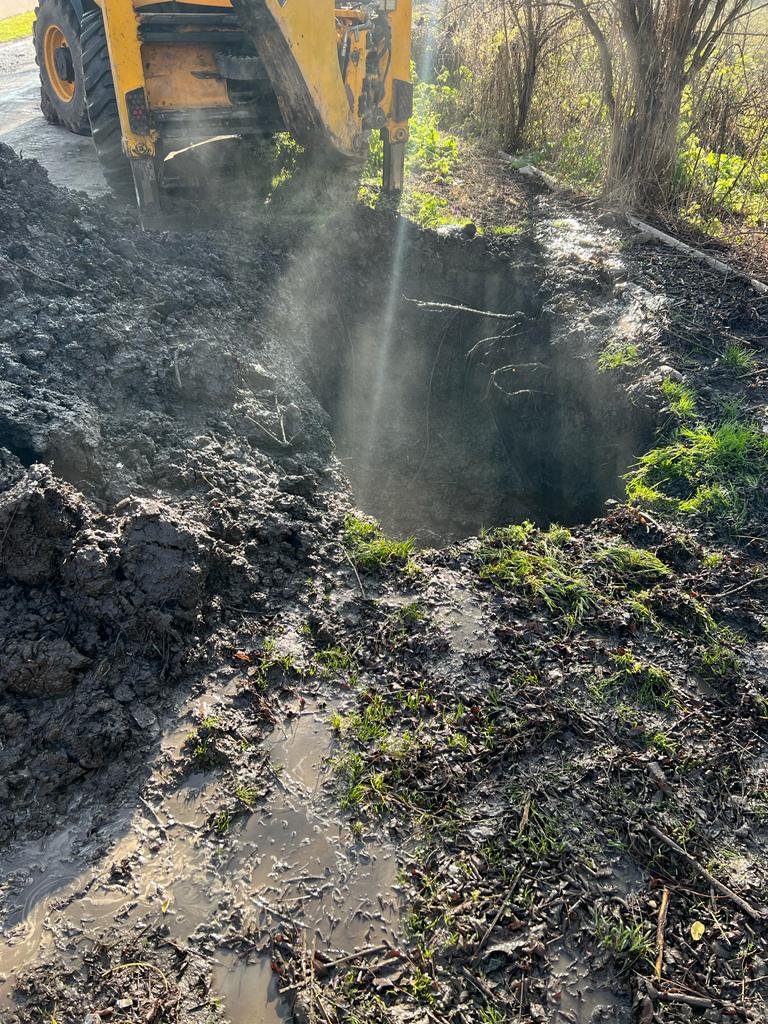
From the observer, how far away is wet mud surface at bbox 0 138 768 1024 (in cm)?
247

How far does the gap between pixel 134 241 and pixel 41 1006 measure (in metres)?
5.11

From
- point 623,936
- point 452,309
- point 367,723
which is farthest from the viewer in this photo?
point 452,309

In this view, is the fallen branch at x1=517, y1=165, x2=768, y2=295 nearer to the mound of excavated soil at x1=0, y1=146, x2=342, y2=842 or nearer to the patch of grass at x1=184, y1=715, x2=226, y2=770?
the mound of excavated soil at x1=0, y1=146, x2=342, y2=842

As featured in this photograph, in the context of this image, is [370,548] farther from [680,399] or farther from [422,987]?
[680,399]

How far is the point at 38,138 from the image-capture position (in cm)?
923

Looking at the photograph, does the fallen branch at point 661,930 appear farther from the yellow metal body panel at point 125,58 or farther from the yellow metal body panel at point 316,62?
the yellow metal body panel at point 125,58

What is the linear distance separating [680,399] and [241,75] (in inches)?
178

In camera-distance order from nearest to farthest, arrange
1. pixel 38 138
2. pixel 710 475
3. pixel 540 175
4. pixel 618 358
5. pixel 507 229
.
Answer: pixel 710 475
pixel 618 358
pixel 507 229
pixel 540 175
pixel 38 138

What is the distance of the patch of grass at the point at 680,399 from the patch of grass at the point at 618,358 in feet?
1.29

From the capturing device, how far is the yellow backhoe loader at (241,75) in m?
5.47

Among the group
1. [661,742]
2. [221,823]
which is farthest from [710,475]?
[221,823]

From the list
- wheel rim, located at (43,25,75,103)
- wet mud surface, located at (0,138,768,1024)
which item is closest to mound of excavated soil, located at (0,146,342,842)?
wet mud surface, located at (0,138,768,1024)

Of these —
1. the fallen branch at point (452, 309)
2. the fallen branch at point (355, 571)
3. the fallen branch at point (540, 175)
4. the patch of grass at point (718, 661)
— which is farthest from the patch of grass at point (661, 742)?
the fallen branch at point (540, 175)

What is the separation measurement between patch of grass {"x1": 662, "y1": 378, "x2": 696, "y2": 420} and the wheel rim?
802 cm
